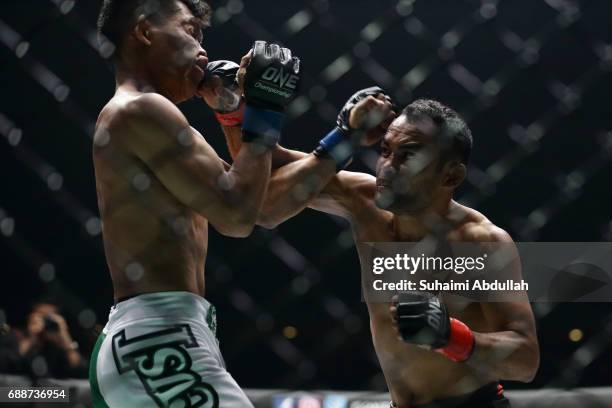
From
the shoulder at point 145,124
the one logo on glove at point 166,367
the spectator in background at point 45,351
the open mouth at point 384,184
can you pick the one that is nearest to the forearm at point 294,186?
the open mouth at point 384,184

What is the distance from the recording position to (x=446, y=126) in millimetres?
2158

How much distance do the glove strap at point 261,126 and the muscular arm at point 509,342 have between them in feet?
2.26

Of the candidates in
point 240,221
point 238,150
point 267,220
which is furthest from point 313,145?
point 240,221

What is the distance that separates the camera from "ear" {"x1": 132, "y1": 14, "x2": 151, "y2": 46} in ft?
5.62

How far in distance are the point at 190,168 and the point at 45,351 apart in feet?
9.85

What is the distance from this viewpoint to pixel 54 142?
521 cm

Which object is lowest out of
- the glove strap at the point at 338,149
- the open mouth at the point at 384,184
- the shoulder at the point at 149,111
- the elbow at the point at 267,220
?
the elbow at the point at 267,220

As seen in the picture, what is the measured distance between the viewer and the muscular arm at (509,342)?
6.25 feet

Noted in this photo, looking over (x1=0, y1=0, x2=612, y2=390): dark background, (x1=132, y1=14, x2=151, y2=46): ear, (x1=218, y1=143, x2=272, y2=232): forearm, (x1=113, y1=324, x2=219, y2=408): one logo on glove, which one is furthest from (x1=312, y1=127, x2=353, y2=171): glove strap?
(x1=0, y1=0, x2=612, y2=390): dark background

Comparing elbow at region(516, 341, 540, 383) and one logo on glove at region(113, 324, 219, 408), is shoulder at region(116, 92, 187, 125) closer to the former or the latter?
one logo on glove at region(113, 324, 219, 408)

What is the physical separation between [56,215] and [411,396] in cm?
398

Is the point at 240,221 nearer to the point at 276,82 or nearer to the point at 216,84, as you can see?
the point at 276,82

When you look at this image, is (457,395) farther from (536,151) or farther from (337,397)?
(536,151)

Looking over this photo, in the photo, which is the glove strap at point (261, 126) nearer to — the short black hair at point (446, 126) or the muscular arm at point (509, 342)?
the short black hair at point (446, 126)
